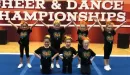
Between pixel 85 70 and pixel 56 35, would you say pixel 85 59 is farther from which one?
pixel 56 35

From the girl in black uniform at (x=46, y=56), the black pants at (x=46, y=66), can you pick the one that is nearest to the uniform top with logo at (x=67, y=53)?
the girl in black uniform at (x=46, y=56)

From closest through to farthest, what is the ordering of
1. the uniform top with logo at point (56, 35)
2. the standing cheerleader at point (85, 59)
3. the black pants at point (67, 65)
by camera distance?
the standing cheerleader at point (85, 59), the black pants at point (67, 65), the uniform top with logo at point (56, 35)

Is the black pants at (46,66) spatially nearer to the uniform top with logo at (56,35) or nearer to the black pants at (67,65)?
the black pants at (67,65)

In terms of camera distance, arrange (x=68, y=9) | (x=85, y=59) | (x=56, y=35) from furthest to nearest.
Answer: (x=68, y=9), (x=56, y=35), (x=85, y=59)

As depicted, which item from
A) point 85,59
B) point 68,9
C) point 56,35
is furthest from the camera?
point 68,9

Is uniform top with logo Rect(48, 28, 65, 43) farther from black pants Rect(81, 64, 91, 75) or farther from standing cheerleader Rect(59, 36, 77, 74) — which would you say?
black pants Rect(81, 64, 91, 75)

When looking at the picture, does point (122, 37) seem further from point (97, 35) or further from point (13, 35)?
point (13, 35)

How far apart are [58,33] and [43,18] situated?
15.7ft

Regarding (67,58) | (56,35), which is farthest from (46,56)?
(56,35)

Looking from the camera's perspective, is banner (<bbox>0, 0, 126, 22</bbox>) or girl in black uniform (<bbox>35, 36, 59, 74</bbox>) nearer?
girl in black uniform (<bbox>35, 36, 59, 74</bbox>)

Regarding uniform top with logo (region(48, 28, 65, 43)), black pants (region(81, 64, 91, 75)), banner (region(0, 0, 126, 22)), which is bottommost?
black pants (region(81, 64, 91, 75))

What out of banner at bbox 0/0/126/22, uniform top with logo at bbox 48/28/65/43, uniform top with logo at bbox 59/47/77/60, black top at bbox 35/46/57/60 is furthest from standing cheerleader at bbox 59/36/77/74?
banner at bbox 0/0/126/22

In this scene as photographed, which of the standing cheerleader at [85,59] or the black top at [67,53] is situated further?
the black top at [67,53]

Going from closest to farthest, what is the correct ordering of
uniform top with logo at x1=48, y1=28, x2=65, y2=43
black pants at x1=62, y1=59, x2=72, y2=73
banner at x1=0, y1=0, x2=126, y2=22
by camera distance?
black pants at x1=62, y1=59, x2=72, y2=73, uniform top with logo at x1=48, y1=28, x2=65, y2=43, banner at x1=0, y1=0, x2=126, y2=22
